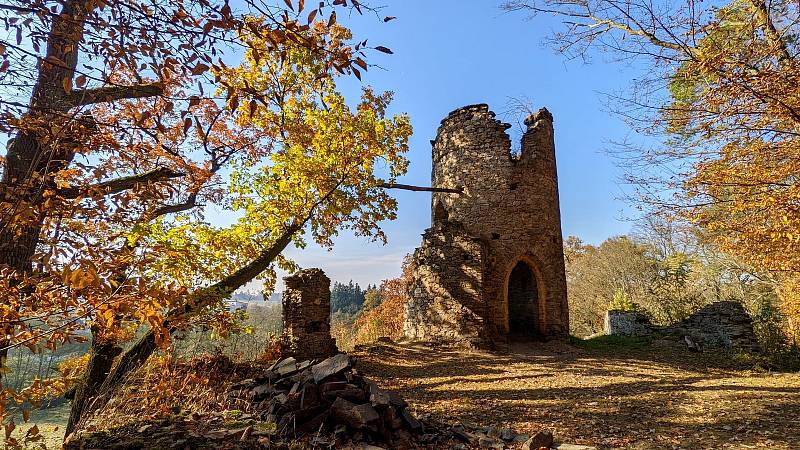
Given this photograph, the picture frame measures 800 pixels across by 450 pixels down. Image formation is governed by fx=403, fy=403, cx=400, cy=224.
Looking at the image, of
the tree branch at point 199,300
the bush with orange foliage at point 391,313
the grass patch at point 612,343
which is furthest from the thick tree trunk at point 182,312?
the bush with orange foliage at point 391,313

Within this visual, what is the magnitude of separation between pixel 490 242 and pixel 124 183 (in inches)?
397

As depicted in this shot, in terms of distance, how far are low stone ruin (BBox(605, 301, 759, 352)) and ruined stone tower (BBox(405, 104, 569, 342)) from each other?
11.2 ft

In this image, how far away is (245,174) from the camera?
340 inches

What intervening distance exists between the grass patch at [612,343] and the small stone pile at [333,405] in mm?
9822

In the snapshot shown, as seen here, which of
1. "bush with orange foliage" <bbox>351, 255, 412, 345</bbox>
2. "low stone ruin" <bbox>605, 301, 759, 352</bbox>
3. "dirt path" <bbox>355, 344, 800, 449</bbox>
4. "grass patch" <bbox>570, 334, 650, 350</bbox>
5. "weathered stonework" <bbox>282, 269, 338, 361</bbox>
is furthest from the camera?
"bush with orange foliage" <bbox>351, 255, 412, 345</bbox>

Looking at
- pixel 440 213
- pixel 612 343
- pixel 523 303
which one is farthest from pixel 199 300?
pixel 612 343

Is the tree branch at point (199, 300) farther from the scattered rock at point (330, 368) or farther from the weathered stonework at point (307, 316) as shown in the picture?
the weathered stonework at point (307, 316)

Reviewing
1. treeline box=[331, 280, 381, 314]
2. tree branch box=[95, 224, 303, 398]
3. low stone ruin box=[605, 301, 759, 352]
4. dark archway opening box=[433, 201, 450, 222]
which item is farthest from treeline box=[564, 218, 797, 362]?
treeline box=[331, 280, 381, 314]

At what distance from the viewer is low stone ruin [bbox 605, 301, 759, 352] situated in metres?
12.5

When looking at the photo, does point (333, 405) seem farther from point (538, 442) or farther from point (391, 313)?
point (391, 313)

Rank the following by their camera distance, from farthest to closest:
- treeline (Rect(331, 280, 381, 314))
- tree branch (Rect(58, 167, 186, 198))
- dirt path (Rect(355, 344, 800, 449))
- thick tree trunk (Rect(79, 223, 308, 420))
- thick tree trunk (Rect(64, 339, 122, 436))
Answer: treeline (Rect(331, 280, 381, 314))
thick tree trunk (Rect(64, 339, 122, 436))
thick tree trunk (Rect(79, 223, 308, 420))
dirt path (Rect(355, 344, 800, 449))
tree branch (Rect(58, 167, 186, 198))

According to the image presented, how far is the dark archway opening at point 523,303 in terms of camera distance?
13258mm

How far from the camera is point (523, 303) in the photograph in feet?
45.0

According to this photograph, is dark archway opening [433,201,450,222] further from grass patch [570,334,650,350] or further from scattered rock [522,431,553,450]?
scattered rock [522,431,553,450]
